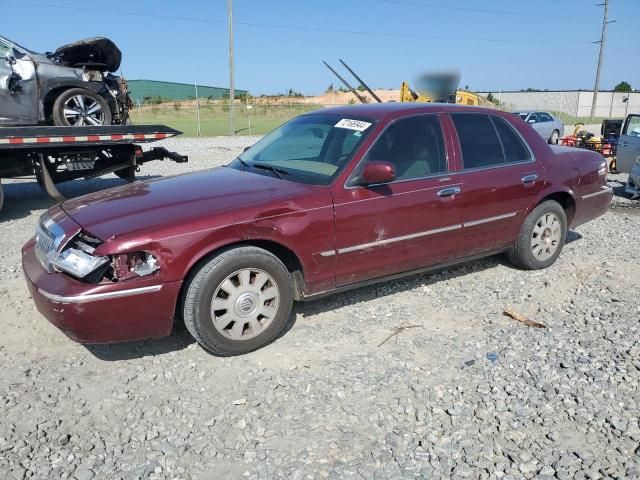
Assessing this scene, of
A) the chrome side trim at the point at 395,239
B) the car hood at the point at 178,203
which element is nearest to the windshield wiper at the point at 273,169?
the car hood at the point at 178,203

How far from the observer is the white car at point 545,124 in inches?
854

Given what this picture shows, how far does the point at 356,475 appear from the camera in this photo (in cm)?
258

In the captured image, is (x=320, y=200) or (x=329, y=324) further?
(x=329, y=324)

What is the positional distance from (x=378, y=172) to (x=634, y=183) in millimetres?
7541

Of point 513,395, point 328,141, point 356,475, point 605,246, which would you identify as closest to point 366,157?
point 328,141

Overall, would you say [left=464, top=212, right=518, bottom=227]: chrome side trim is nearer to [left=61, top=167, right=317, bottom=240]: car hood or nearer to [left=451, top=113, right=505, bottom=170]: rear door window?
[left=451, top=113, right=505, bottom=170]: rear door window

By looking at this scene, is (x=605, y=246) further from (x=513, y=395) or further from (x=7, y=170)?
(x=7, y=170)

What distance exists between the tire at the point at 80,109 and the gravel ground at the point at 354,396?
194 inches

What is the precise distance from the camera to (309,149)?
14.9ft

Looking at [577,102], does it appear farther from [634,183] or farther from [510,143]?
[510,143]

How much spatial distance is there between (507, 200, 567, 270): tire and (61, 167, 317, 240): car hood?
8.04 feet

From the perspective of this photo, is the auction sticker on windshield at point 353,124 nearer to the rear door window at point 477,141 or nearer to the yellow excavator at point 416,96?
the rear door window at point 477,141

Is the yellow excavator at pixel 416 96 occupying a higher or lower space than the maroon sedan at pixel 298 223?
higher

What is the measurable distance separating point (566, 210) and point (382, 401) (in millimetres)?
3514
